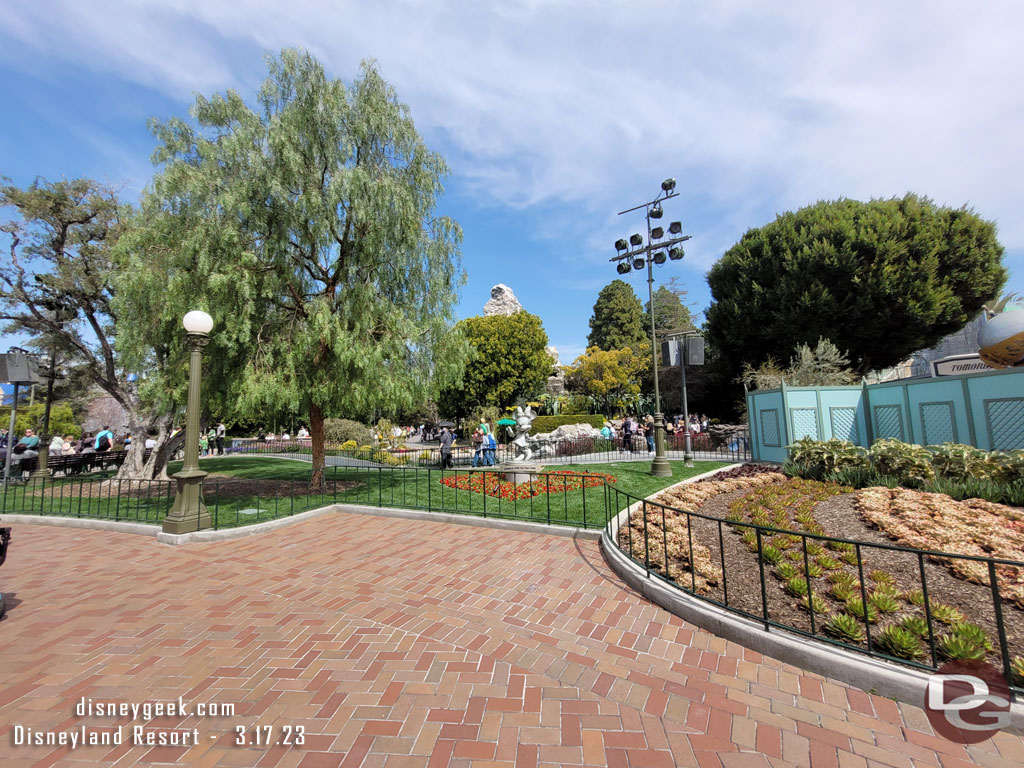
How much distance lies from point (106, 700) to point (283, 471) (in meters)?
14.4

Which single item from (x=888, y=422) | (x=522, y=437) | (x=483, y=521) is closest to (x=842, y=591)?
(x=483, y=521)

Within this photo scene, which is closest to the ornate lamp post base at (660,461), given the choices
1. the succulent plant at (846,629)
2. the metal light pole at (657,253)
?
the metal light pole at (657,253)

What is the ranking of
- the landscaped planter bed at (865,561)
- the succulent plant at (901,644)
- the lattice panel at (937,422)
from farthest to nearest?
the lattice panel at (937,422) → the landscaped planter bed at (865,561) → the succulent plant at (901,644)

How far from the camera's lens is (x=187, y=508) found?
6727mm

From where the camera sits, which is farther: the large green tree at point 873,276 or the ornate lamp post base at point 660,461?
the large green tree at point 873,276

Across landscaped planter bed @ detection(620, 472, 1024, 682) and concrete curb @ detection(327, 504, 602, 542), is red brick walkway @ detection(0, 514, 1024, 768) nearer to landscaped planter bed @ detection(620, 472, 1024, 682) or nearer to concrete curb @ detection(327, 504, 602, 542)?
landscaped planter bed @ detection(620, 472, 1024, 682)

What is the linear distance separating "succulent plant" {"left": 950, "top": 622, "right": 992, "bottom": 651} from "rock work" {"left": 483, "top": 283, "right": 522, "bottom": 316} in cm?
6401

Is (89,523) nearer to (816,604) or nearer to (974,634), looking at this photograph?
(816,604)

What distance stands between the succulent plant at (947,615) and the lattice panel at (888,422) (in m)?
10.9

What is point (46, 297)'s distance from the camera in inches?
499

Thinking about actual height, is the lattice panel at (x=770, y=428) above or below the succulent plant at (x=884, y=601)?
above

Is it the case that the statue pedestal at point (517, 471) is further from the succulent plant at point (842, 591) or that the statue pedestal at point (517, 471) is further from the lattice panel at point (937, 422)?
the lattice panel at point (937, 422)

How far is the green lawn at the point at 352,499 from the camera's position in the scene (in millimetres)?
7613

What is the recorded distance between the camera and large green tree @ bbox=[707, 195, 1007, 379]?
21.3 meters
